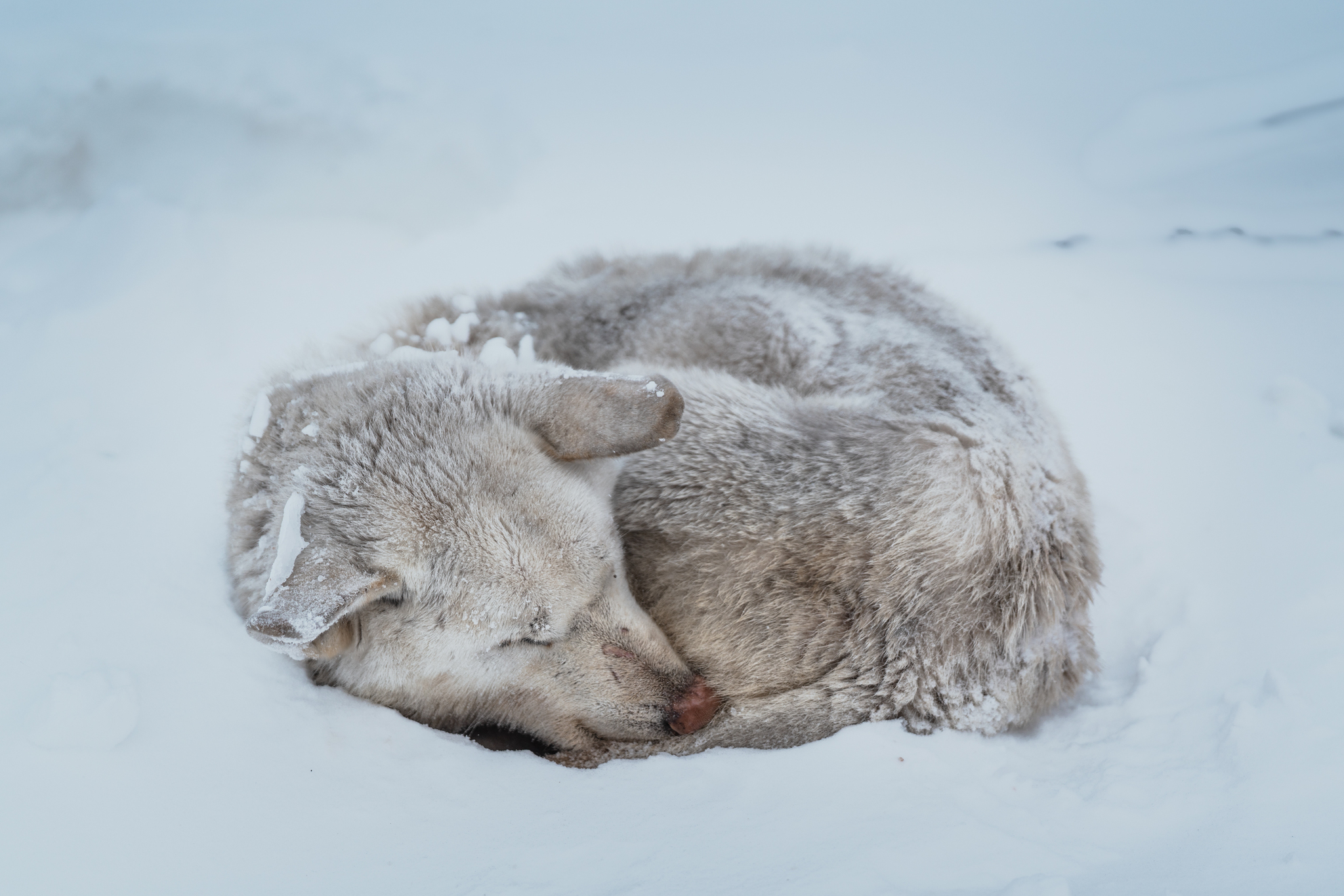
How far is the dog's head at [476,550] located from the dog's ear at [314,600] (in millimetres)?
14

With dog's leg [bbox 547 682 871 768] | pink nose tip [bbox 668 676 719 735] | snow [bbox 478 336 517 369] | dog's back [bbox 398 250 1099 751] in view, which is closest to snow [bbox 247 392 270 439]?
snow [bbox 478 336 517 369]

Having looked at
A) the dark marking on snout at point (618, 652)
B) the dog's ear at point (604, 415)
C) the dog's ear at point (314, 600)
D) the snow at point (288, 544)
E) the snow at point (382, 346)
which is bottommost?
the dark marking on snout at point (618, 652)

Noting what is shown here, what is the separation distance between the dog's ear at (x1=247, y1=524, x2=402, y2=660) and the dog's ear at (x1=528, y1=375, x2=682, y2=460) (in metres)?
0.76

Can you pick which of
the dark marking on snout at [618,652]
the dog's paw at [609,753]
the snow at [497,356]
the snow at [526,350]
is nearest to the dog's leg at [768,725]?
the dog's paw at [609,753]

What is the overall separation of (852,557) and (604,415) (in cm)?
→ 98

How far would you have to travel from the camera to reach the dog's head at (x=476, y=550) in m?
2.71

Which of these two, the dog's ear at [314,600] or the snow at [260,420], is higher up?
the snow at [260,420]

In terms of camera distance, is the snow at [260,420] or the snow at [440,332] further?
the snow at [440,332]

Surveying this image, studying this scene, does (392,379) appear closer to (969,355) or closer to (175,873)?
(175,873)

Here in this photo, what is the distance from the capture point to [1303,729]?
2555 millimetres

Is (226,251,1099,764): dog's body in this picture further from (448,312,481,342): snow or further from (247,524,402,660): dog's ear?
(448,312,481,342): snow

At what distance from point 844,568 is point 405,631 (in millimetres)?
1511

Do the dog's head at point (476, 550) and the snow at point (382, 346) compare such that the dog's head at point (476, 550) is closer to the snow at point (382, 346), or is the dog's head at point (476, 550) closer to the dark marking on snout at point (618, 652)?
the dark marking on snout at point (618, 652)

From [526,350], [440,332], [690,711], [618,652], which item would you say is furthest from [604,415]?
[440,332]
